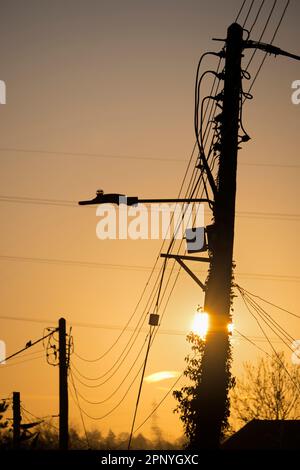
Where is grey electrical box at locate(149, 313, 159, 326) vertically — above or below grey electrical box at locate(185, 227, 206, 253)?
below

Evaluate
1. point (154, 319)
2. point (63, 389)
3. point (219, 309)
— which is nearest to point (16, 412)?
point (63, 389)

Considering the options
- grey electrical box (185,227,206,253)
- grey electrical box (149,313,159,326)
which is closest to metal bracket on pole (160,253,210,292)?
grey electrical box (185,227,206,253)

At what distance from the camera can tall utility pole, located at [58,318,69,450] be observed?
1208 inches

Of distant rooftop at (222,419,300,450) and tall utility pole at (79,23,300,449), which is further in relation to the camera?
distant rooftop at (222,419,300,450)

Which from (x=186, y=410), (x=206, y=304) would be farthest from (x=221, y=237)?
(x=186, y=410)

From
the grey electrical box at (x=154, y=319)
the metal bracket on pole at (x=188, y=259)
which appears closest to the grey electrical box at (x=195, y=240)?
the metal bracket on pole at (x=188, y=259)

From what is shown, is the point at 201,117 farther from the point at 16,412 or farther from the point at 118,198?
the point at 16,412

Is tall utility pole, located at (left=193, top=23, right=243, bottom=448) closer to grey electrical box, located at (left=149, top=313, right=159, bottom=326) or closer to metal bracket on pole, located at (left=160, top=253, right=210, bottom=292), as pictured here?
metal bracket on pole, located at (left=160, top=253, right=210, bottom=292)

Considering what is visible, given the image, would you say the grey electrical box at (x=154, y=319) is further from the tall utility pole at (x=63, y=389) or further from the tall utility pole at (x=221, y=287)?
the tall utility pole at (x=63, y=389)

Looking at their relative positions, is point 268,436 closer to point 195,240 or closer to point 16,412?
point 16,412

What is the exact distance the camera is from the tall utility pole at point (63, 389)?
3067cm
